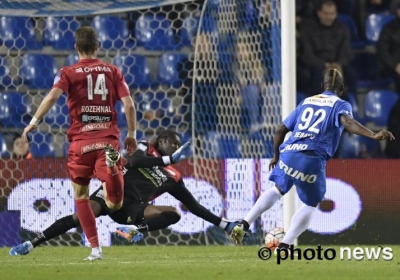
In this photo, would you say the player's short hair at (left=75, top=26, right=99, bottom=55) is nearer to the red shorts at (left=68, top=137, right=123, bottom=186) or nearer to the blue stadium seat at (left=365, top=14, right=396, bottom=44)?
the red shorts at (left=68, top=137, right=123, bottom=186)

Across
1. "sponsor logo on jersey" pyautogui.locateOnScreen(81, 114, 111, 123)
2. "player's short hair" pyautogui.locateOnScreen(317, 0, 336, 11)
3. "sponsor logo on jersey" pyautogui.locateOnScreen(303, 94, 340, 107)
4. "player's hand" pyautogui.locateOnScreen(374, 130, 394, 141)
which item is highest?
"player's short hair" pyautogui.locateOnScreen(317, 0, 336, 11)

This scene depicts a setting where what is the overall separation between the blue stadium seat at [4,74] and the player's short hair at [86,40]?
3.55 metres

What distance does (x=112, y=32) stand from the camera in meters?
12.1

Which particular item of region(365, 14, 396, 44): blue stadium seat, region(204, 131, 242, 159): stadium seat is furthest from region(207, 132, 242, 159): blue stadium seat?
region(365, 14, 396, 44): blue stadium seat

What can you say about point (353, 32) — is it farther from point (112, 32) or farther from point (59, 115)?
point (59, 115)

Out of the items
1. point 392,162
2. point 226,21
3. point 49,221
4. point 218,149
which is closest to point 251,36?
point 226,21

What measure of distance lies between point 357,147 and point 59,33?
12.2 feet

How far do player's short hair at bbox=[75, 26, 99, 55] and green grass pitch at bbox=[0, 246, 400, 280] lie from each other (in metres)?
1.59

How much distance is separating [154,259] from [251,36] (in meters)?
2.91

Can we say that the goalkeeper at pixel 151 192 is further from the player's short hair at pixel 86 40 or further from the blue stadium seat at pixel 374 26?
the blue stadium seat at pixel 374 26

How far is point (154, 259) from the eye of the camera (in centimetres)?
840

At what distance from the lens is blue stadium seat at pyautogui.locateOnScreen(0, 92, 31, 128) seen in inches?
451
